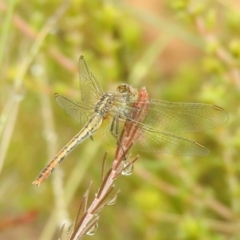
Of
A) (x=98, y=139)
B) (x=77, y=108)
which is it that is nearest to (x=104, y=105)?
(x=77, y=108)

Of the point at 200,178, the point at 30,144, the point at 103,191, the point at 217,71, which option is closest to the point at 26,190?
the point at 30,144

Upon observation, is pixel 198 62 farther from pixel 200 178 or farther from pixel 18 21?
pixel 18 21

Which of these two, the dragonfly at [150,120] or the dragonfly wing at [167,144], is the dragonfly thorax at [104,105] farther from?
the dragonfly wing at [167,144]

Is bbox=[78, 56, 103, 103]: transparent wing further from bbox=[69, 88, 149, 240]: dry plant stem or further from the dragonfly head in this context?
bbox=[69, 88, 149, 240]: dry plant stem

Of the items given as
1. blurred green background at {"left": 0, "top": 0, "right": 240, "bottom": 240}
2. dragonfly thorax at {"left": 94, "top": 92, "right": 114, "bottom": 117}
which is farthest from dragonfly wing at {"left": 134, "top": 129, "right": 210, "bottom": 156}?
blurred green background at {"left": 0, "top": 0, "right": 240, "bottom": 240}

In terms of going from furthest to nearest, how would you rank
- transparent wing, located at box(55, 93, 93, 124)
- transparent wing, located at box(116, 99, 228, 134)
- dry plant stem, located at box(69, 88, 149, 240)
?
transparent wing, located at box(55, 93, 93, 124) → transparent wing, located at box(116, 99, 228, 134) → dry plant stem, located at box(69, 88, 149, 240)

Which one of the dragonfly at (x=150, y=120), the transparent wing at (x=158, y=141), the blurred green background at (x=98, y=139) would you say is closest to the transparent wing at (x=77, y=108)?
the dragonfly at (x=150, y=120)

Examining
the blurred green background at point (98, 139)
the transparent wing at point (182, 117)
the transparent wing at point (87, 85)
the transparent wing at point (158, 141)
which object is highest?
the blurred green background at point (98, 139)
